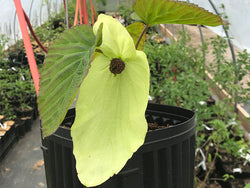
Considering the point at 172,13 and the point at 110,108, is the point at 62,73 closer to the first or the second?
the point at 110,108

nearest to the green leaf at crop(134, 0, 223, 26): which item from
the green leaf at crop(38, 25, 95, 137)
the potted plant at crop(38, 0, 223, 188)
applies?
the potted plant at crop(38, 0, 223, 188)

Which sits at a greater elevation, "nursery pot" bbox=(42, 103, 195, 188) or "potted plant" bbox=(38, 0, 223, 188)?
"potted plant" bbox=(38, 0, 223, 188)

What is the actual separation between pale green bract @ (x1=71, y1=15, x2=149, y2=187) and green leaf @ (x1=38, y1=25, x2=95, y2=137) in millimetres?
21

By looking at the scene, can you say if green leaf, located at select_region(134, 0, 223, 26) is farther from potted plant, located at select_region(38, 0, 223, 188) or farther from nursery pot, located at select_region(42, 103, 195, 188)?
nursery pot, located at select_region(42, 103, 195, 188)

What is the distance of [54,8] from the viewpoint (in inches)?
256

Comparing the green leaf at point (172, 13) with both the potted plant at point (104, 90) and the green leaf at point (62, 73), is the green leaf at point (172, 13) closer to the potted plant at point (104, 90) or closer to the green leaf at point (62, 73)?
the potted plant at point (104, 90)

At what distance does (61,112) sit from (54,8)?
671 centimetres

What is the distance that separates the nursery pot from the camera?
0.43m

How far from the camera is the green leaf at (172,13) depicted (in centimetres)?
37

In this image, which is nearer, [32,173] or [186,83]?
[186,83]

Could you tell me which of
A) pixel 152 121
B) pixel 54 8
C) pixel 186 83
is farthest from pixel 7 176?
pixel 54 8

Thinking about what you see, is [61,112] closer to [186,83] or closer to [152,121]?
[152,121]

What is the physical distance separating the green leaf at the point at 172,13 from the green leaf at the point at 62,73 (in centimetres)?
11

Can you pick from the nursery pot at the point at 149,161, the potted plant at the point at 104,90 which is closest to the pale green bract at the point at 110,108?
the potted plant at the point at 104,90
